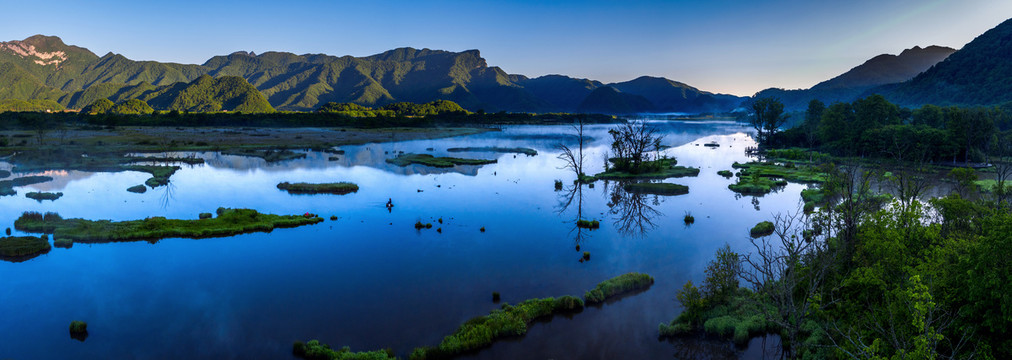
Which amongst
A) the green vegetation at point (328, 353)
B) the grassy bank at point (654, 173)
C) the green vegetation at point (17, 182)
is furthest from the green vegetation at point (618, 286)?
the green vegetation at point (17, 182)

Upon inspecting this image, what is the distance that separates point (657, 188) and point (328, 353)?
52.5m

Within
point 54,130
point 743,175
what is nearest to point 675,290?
point 743,175

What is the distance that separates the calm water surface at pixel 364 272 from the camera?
2300 centimetres

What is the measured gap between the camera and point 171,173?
71562mm

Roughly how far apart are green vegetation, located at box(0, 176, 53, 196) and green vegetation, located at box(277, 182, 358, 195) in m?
30.6

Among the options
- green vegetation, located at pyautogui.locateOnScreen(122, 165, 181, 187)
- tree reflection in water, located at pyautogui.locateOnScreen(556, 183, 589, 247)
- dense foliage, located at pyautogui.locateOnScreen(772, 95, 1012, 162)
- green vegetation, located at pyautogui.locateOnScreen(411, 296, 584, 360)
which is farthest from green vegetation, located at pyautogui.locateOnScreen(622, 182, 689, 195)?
green vegetation, located at pyautogui.locateOnScreen(122, 165, 181, 187)

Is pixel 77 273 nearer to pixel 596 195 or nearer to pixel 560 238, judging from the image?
pixel 560 238

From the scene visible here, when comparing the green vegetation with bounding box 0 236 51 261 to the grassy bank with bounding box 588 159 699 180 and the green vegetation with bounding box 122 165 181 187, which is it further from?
the grassy bank with bounding box 588 159 699 180

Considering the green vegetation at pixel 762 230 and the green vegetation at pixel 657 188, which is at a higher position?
the green vegetation at pixel 657 188

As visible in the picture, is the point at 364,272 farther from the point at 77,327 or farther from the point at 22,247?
the point at 22,247

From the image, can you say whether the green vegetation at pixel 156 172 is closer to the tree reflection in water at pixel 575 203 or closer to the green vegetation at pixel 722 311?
the tree reflection in water at pixel 575 203

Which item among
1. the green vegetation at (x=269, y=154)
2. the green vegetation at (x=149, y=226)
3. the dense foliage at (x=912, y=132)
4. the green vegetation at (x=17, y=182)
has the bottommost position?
the green vegetation at (x=149, y=226)

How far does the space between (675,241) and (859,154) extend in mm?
80700

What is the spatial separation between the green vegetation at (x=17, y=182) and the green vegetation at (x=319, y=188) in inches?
1206
